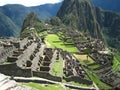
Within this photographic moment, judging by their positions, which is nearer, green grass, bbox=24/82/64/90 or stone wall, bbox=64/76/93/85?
green grass, bbox=24/82/64/90

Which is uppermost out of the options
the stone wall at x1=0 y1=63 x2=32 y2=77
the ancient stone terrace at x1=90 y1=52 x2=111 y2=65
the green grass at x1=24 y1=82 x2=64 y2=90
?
the stone wall at x1=0 y1=63 x2=32 y2=77

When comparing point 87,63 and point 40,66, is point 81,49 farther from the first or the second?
point 40,66

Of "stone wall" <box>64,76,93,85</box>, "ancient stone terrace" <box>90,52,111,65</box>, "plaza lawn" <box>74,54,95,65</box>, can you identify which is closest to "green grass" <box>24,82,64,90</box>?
"stone wall" <box>64,76,93,85</box>

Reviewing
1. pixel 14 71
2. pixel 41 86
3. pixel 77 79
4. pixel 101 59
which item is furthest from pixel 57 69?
pixel 101 59

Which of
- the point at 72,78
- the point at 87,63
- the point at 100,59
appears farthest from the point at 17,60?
the point at 100,59

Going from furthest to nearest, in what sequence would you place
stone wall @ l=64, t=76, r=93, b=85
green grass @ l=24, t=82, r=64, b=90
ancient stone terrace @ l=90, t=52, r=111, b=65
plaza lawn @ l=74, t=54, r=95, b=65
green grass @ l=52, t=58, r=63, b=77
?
ancient stone terrace @ l=90, t=52, r=111, b=65
plaza lawn @ l=74, t=54, r=95, b=65
stone wall @ l=64, t=76, r=93, b=85
green grass @ l=52, t=58, r=63, b=77
green grass @ l=24, t=82, r=64, b=90

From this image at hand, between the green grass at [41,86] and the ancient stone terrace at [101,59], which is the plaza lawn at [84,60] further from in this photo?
the green grass at [41,86]

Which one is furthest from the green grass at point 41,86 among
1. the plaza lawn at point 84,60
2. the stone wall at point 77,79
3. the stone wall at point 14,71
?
the plaza lawn at point 84,60

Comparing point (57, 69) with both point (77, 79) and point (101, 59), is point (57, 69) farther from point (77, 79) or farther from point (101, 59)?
point (101, 59)

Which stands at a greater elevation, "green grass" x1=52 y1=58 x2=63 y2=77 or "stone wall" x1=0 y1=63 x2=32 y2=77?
"stone wall" x1=0 y1=63 x2=32 y2=77

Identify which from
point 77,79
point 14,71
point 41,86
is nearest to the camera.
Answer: point 41,86

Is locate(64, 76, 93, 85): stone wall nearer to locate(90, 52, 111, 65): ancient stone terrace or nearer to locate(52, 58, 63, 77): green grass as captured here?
locate(52, 58, 63, 77): green grass
